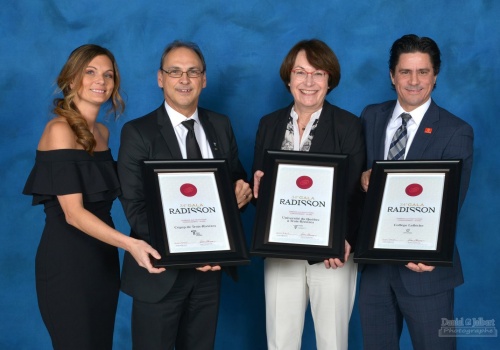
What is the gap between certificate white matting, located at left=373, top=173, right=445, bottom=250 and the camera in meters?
2.64

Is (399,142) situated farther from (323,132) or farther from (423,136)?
(323,132)

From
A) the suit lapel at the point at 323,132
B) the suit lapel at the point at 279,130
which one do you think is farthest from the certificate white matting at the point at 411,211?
the suit lapel at the point at 279,130

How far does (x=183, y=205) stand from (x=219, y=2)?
1791 millimetres

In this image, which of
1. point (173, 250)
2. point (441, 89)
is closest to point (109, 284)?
point (173, 250)

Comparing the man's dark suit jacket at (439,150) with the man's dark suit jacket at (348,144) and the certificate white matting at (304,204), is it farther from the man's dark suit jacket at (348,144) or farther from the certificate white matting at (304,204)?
the certificate white matting at (304,204)

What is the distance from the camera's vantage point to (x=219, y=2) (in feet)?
13.1

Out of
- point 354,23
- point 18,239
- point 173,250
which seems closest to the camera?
point 173,250

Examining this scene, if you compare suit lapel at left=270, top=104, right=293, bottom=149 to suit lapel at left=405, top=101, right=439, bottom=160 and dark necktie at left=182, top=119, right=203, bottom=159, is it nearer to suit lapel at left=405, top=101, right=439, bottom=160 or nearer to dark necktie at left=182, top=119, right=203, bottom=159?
dark necktie at left=182, top=119, right=203, bottom=159

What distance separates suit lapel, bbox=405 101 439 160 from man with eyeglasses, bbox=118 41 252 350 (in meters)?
0.74

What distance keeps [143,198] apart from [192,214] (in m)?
0.30

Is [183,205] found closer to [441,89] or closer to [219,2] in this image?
[219,2]

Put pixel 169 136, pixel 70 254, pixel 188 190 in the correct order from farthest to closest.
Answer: pixel 169 136, pixel 70 254, pixel 188 190

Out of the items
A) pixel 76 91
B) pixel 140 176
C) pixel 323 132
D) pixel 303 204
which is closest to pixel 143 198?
pixel 140 176

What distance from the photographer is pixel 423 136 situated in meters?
2.83
